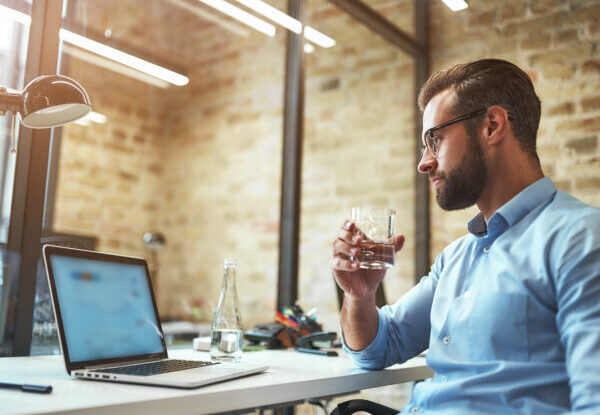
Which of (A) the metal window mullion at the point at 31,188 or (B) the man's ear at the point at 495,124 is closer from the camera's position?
(B) the man's ear at the point at 495,124

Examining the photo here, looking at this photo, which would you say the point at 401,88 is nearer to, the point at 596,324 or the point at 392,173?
the point at 392,173

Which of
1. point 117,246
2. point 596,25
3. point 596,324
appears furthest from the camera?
point 117,246

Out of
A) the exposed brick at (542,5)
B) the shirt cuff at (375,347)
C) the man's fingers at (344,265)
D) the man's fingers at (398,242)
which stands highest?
the exposed brick at (542,5)

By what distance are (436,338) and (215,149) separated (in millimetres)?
3582

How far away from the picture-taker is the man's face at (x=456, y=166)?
128 centimetres

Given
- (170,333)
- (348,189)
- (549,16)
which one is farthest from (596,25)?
(170,333)

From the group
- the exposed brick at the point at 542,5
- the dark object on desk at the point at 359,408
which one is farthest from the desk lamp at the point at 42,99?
the exposed brick at the point at 542,5

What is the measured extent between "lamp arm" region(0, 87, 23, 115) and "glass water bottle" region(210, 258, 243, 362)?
2.18 feet

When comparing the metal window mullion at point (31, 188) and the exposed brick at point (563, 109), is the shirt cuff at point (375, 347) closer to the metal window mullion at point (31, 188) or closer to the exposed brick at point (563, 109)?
the metal window mullion at point (31, 188)

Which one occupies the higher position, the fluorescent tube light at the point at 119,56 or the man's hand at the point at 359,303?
the fluorescent tube light at the point at 119,56

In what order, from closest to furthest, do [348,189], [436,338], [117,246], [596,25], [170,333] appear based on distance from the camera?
[436,338] → [596,25] → [170,333] → [348,189] → [117,246]

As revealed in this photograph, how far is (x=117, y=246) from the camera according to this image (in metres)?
4.94

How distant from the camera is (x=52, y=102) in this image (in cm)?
130

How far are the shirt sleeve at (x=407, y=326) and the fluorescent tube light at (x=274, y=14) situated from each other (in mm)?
1685
